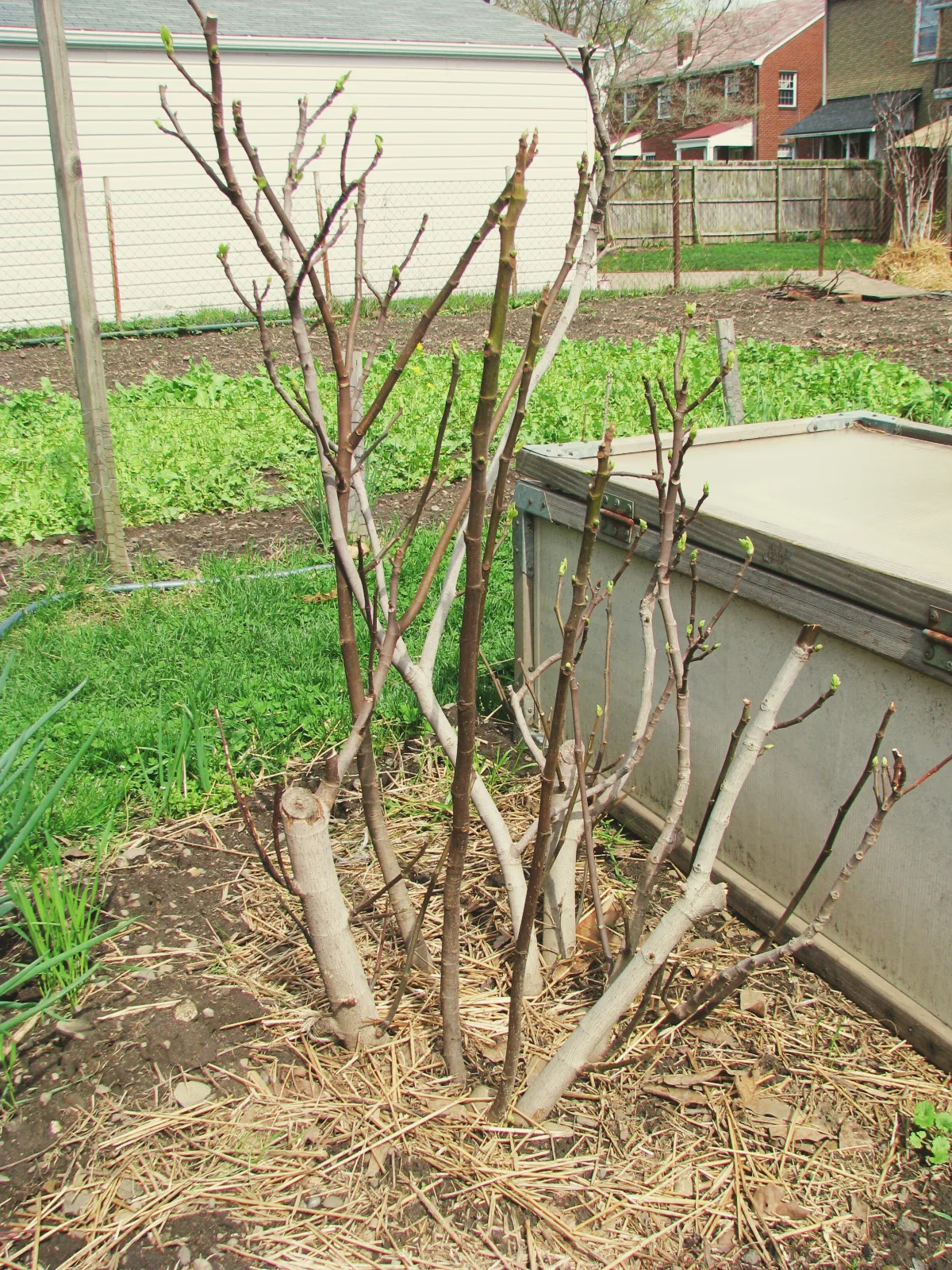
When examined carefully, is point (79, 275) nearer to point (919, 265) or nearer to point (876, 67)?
point (919, 265)

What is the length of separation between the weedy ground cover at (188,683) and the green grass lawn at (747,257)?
14.7 meters

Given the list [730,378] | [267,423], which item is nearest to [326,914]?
[730,378]

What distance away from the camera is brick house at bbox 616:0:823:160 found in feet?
136

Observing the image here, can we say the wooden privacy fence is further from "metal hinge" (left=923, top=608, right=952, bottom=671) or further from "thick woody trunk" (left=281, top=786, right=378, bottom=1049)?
"thick woody trunk" (left=281, top=786, right=378, bottom=1049)

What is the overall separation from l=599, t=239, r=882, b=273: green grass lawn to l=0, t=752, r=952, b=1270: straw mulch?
16.7 metres

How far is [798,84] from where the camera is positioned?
142 feet

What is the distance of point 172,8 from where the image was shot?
16.4 meters

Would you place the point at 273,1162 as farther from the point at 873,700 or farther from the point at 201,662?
the point at 201,662

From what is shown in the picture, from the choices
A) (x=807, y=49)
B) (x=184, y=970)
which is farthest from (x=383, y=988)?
(x=807, y=49)

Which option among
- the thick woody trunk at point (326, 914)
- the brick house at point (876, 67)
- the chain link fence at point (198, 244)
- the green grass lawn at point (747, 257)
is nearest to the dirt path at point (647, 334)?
the chain link fence at point (198, 244)

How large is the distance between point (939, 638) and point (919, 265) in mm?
17978

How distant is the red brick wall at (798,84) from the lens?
4253cm

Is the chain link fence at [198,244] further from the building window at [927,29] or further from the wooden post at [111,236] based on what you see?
the building window at [927,29]

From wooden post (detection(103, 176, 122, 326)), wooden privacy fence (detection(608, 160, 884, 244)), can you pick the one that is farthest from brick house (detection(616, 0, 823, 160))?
wooden post (detection(103, 176, 122, 326))
